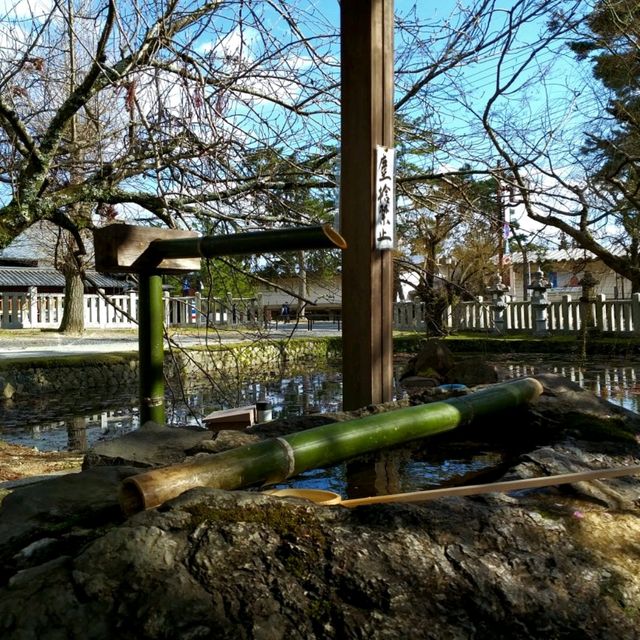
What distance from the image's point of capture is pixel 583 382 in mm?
10039

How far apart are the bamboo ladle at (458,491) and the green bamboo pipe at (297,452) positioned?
0.07m

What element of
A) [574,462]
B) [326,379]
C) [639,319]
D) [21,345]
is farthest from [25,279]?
[574,462]

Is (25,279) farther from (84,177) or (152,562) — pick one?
(152,562)

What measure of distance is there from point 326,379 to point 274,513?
1051cm

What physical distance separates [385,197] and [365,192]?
0.09 metres

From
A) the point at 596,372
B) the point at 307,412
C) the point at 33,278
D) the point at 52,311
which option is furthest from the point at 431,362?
the point at 33,278

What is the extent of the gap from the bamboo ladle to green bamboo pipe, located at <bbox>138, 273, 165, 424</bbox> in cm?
131

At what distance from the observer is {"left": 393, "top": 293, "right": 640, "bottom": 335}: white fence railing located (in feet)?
52.2

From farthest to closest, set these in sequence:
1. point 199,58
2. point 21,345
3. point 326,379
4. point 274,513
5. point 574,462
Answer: point 21,345, point 326,379, point 199,58, point 574,462, point 274,513

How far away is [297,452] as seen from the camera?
146cm

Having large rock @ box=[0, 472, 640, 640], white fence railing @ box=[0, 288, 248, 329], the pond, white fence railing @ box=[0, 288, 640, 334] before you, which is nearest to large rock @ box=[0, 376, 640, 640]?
large rock @ box=[0, 472, 640, 640]

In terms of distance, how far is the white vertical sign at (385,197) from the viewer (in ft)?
8.18

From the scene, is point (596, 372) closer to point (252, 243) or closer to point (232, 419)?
point (232, 419)

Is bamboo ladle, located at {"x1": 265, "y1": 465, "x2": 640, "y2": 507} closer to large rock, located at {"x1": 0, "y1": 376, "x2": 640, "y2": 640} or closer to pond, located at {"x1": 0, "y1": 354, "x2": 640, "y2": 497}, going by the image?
large rock, located at {"x1": 0, "y1": 376, "x2": 640, "y2": 640}
